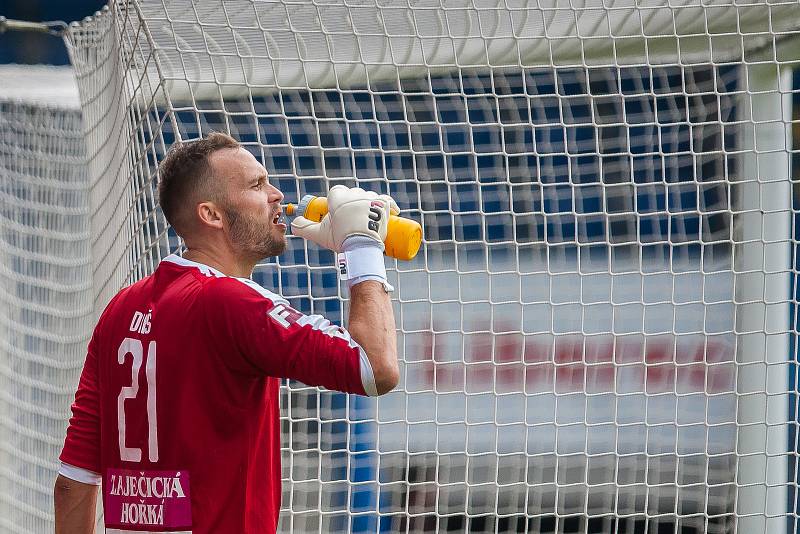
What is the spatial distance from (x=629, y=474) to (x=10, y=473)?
237 centimetres

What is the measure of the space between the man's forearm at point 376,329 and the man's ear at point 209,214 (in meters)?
0.29

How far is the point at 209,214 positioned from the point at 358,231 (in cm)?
28

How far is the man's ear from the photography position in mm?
1939

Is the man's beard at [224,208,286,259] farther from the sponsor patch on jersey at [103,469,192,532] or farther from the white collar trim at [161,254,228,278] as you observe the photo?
the sponsor patch on jersey at [103,469,192,532]

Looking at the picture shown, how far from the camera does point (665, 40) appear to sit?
3596mm

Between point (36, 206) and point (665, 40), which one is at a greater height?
point (665, 40)

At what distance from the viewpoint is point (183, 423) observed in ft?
5.94

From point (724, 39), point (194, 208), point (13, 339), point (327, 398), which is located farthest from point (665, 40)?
point (13, 339)

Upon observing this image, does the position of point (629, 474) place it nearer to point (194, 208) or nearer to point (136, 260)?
point (136, 260)

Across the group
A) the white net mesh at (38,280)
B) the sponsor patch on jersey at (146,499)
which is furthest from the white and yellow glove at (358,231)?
the white net mesh at (38,280)

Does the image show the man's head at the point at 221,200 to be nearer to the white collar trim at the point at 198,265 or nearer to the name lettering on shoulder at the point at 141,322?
the white collar trim at the point at 198,265

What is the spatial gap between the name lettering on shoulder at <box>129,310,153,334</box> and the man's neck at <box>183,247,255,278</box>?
13 centimetres

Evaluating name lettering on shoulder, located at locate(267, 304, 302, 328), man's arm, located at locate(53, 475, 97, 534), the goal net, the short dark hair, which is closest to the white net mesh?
the goal net

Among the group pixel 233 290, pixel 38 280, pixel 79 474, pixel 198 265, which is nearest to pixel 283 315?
pixel 233 290
